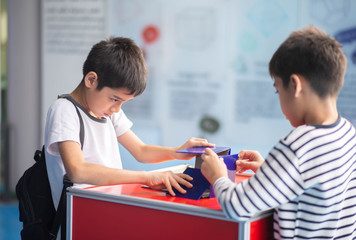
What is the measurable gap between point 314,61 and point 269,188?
346mm

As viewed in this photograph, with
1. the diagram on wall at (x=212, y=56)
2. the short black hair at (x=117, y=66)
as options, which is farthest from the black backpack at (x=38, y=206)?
the diagram on wall at (x=212, y=56)

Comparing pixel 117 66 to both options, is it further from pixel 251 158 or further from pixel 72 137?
pixel 251 158

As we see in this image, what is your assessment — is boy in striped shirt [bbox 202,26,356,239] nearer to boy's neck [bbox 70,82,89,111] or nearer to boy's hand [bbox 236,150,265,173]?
boy's hand [bbox 236,150,265,173]

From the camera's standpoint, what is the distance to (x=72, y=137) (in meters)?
1.62

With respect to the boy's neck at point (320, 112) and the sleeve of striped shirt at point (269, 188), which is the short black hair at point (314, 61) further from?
the sleeve of striped shirt at point (269, 188)

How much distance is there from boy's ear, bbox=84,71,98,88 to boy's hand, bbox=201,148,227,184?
54 centimetres

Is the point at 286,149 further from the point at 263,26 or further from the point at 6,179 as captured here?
the point at 6,179

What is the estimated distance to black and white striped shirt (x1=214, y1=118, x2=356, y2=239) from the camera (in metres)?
1.20

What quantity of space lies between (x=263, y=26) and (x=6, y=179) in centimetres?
253

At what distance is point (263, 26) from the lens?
3.11 meters

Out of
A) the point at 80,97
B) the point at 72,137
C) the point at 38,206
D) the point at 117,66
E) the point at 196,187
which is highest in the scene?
the point at 117,66

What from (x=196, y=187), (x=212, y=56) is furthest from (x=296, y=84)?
(x=212, y=56)

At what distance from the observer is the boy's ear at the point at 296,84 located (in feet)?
4.13

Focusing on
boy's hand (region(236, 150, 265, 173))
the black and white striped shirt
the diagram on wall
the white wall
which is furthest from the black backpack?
the white wall
